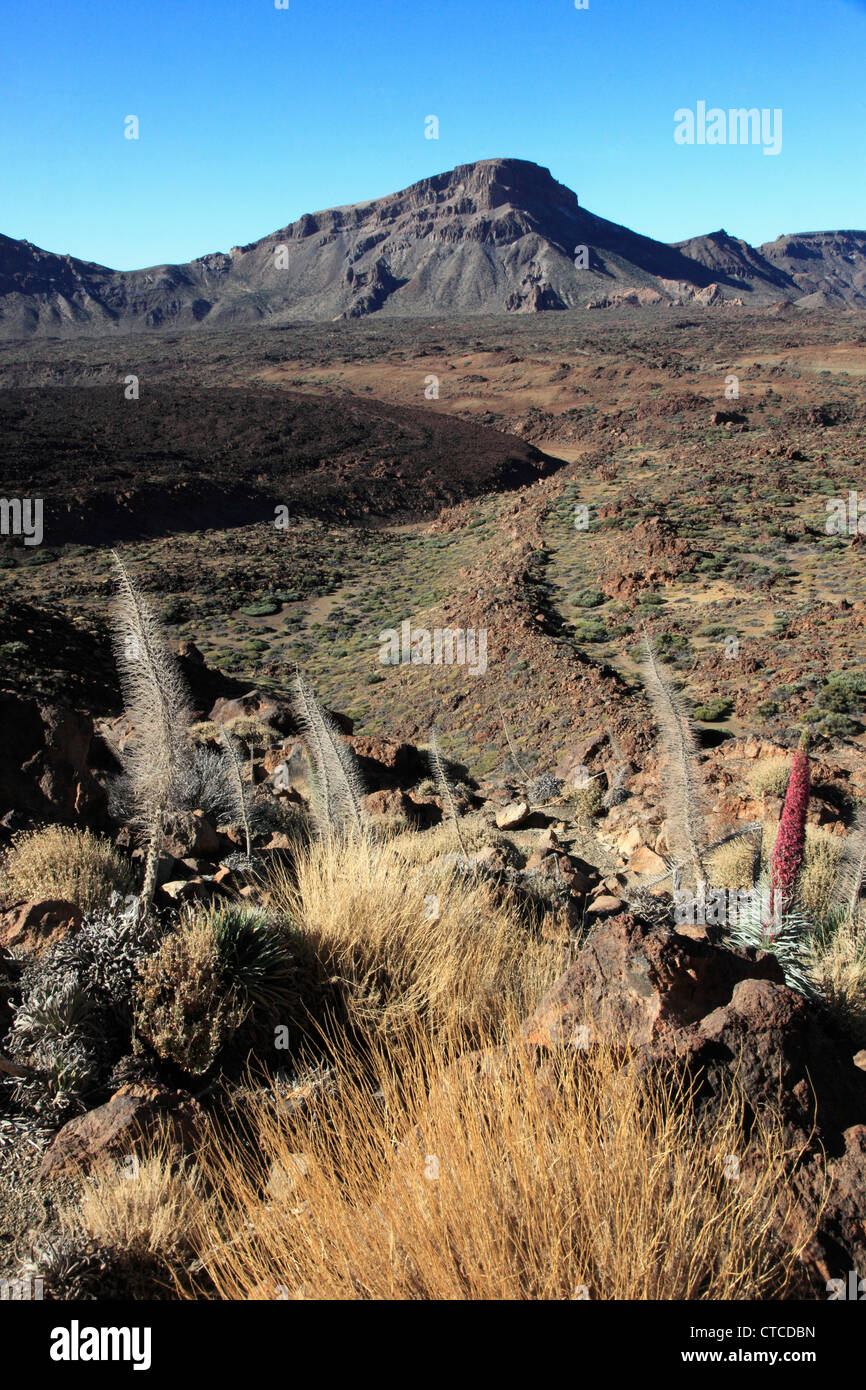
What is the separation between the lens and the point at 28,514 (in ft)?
94.0

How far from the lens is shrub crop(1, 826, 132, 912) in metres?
3.81

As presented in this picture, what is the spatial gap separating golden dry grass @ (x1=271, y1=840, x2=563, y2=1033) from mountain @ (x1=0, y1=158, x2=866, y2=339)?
95.1 meters

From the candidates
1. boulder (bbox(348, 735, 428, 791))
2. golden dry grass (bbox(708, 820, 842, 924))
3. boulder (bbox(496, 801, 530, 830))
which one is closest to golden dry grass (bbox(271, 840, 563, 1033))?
golden dry grass (bbox(708, 820, 842, 924))

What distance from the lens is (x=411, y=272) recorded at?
366 feet

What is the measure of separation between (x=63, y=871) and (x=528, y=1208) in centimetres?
302

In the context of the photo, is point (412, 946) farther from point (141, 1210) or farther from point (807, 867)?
point (807, 867)

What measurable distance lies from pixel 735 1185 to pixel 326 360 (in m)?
68.0

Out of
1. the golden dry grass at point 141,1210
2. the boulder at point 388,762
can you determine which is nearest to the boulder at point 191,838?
the golden dry grass at point 141,1210

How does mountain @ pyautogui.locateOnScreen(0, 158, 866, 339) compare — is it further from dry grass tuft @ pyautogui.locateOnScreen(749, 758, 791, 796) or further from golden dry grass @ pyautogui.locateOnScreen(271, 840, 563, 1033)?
golden dry grass @ pyautogui.locateOnScreen(271, 840, 563, 1033)

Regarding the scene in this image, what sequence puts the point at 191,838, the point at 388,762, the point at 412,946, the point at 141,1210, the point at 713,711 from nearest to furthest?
the point at 141,1210
the point at 412,946
the point at 191,838
the point at 388,762
the point at 713,711

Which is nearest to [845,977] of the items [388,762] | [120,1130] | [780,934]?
[780,934]

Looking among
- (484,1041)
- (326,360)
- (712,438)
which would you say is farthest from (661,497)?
(326,360)
